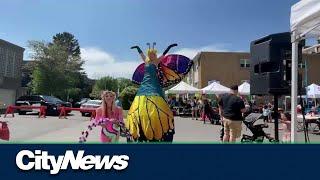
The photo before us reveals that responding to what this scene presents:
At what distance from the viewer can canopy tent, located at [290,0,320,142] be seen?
570 centimetres

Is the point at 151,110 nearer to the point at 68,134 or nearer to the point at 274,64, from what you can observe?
the point at 274,64

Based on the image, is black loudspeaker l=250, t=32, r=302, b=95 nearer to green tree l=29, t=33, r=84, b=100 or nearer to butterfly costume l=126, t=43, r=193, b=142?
butterfly costume l=126, t=43, r=193, b=142

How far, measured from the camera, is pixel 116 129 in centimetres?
→ 598

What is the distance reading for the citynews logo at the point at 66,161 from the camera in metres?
3.18

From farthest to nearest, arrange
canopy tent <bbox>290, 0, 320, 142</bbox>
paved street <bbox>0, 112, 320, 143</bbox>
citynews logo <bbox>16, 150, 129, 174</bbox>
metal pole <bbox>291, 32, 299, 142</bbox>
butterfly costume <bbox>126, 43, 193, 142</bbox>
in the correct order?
1. paved street <bbox>0, 112, 320, 143</bbox>
2. metal pole <bbox>291, 32, 299, 142</bbox>
3. butterfly costume <bbox>126, 43, 193, 142</bbox>
4. canopy tent <bbox>290, 0, 320, 142</bbox>
5. citynews logo <bbox>16, 150, 129, 174</bbox>

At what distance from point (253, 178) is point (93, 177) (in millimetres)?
1138

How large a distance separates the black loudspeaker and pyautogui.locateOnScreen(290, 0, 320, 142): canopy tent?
78cm

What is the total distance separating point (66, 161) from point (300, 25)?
4.03 meters

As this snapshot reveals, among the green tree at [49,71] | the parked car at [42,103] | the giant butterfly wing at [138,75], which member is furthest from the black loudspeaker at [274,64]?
the green tree at [49,71]

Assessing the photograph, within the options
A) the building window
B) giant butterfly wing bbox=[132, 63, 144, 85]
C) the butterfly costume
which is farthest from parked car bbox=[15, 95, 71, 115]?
the building window

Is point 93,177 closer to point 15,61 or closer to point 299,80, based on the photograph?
point 299,80

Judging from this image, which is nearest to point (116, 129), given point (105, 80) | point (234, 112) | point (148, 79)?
point (148, 79)

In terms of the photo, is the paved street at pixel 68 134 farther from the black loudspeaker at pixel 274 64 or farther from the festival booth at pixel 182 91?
the festival booth at pixel 182 91

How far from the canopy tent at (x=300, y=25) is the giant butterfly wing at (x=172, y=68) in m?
1.56
